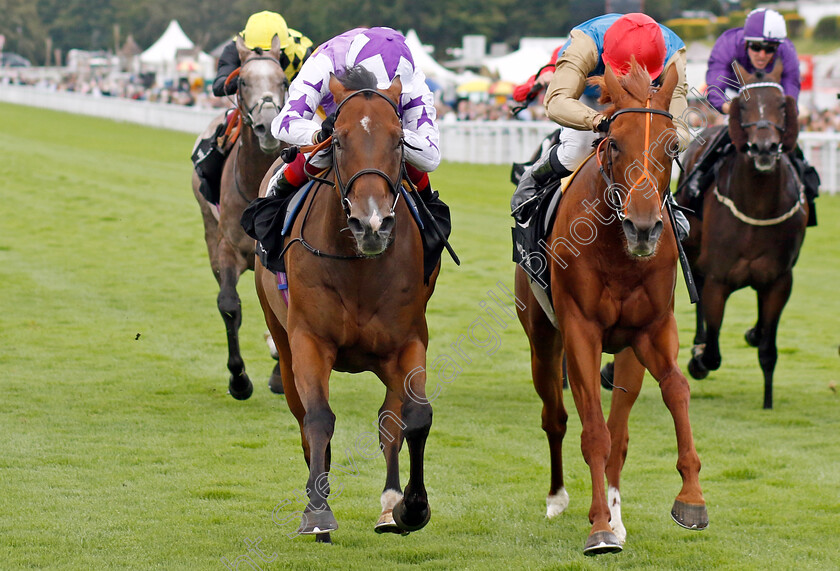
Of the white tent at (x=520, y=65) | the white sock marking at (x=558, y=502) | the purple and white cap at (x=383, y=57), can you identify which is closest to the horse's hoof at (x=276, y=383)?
the white sock marking at (x=558, y=502)

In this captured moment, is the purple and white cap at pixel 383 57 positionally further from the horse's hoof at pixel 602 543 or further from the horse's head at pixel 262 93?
the horse's head at pixel 262 93

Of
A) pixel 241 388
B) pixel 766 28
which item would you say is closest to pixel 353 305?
pixel 241 388

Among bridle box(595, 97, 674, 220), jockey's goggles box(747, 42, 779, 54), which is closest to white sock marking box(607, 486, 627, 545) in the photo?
bridle box(595, 97, 674, 220)

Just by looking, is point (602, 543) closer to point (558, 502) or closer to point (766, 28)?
point (558, 502)

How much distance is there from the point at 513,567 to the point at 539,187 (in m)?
2.02

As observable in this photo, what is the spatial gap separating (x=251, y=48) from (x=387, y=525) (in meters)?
4.23

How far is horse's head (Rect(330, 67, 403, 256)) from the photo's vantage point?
444 cm

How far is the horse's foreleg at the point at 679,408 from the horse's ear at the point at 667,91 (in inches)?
35.5

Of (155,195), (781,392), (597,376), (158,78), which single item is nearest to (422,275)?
(597,376)

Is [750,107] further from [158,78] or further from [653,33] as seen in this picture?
[158,78]

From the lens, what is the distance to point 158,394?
862 cm

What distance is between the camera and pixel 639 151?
4.60 meters

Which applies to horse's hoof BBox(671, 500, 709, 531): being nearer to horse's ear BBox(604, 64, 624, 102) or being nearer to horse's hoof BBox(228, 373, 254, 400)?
horse's ear BBox(604, 64, 624, 102)

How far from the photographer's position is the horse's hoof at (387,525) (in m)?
5.17
